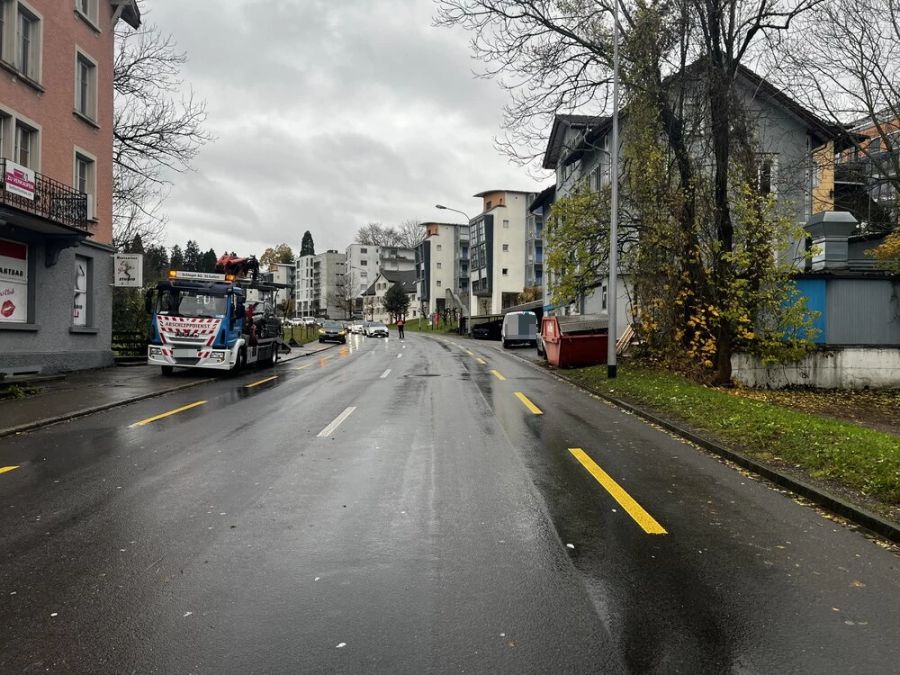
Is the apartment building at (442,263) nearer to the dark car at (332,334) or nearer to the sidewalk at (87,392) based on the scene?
the dark car at (332,334)

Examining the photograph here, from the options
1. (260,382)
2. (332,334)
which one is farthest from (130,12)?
(332,334)

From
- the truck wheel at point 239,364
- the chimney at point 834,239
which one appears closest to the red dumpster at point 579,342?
the chimney at point 834,239

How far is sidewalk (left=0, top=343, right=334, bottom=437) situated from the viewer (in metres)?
10.5

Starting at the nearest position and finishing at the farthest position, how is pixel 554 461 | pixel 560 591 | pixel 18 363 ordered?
pixel 560 591, pixel 554 461, pixel 18 363

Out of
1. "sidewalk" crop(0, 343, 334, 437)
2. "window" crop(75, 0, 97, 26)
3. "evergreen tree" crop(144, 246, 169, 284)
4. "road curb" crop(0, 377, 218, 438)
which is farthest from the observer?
"evergreen tree" crop(144, 246, 169, 284)

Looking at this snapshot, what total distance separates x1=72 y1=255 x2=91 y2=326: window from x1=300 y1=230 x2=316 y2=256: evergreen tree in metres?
152

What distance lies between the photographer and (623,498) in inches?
236

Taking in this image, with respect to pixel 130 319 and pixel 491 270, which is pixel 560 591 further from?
pixel 491 270

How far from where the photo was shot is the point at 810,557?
4.57 m

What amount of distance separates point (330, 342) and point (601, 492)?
41860 mm

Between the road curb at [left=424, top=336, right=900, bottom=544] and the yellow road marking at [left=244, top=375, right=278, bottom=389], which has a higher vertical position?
the road curb at [left=424, top=336, right=900, bottom=544]

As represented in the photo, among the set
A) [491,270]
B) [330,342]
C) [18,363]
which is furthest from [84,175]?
[491,270]

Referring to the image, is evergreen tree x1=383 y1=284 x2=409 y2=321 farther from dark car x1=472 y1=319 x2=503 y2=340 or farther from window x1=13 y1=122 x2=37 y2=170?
window x1=13 y1=122 x2=37 y2=170

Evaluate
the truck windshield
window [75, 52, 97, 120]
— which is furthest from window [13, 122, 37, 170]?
the truck windshield
